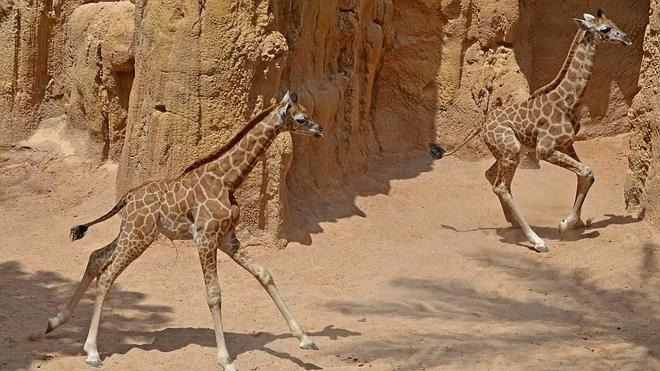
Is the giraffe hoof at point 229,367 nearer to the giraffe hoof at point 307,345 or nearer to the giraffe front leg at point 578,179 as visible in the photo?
the giraffe hoof at point 307,345

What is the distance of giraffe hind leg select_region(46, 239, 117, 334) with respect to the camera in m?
7.29

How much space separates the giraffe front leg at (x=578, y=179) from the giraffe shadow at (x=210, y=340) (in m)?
3.32

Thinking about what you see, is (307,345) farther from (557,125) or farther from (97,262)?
(557,125)

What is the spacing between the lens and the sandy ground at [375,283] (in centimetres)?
730

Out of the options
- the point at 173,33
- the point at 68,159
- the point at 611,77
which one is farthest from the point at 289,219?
the point at 611,77

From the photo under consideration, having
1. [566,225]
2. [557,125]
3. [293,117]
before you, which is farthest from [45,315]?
[557,125]

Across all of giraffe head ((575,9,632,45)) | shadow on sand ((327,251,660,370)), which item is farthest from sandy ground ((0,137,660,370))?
giraffe head ((575,9,632,45))

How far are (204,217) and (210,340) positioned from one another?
1044mm

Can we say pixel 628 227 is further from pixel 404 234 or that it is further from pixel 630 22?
pixel 630 22

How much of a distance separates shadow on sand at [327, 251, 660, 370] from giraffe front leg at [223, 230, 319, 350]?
0.36m

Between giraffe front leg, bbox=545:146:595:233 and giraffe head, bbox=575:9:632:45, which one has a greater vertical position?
giraffe head, bbox=575:9:632:45

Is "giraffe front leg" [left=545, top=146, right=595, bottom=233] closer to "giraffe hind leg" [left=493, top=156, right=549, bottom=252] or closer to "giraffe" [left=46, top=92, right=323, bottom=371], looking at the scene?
"giraffe hind leg" [left=493, top=156, right=549, bottom=252]

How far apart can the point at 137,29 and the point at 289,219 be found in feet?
8.17

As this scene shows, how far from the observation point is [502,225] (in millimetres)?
10906
